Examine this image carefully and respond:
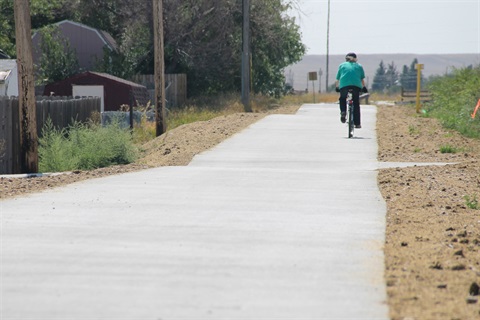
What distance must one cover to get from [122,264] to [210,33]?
43.0m

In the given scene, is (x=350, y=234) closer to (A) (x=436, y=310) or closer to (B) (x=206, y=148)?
(A) (x=436, y=310)

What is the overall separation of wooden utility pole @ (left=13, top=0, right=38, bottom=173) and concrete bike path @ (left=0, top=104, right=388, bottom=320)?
3.50m

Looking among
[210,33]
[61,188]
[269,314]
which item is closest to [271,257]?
[269,314]

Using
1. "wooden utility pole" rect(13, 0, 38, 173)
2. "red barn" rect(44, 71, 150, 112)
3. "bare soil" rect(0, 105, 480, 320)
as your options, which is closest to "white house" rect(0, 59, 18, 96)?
"red barn" rect(44, 71, 150, 112)

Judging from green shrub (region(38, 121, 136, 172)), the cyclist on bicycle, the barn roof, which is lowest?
green shrub (region(38, 121, 136, 172))

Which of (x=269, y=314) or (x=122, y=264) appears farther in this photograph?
(x=122, y=264)

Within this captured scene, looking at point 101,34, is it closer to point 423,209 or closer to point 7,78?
point 7,78

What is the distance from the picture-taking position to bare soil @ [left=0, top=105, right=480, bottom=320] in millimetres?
7031

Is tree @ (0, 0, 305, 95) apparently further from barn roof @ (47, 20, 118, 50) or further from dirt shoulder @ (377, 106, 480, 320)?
dirt shoulder @ (377, 106, 480, 320)

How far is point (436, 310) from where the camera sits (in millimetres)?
6578

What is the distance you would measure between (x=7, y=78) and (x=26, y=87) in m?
Result: 18.8

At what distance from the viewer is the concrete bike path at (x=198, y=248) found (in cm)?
677

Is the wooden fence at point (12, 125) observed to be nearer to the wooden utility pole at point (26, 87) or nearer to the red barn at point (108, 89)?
the wooden utility pole at point (26, 87)

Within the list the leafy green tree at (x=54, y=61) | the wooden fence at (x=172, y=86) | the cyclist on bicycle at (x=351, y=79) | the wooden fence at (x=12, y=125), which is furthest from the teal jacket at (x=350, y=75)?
the leafy green tree at (x=54, y=61)
